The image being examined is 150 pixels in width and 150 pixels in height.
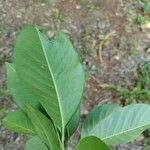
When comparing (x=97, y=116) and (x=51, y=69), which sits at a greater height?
(x=51, y=69)

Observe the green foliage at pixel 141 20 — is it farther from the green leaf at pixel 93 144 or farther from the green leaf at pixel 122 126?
the green leaf at pixel 93 144

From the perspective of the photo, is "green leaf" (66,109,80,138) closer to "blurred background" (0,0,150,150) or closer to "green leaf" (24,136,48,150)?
"green leaf" (24,136,48,150)

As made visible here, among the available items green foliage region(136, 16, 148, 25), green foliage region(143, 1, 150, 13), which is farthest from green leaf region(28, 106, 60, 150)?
green foliage region(143, 1, 150, 13)

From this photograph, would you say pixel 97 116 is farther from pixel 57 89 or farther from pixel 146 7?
pixel 146 7

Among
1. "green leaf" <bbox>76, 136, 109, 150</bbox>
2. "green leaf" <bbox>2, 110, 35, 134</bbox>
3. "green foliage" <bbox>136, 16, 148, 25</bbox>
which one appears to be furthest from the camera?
"green foliage" <bbox>136, 16, 148, 25</bbox>

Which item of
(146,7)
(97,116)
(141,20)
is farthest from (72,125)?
(146,7)

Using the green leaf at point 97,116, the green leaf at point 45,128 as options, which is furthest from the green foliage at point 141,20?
the green leaf at point 45,128
